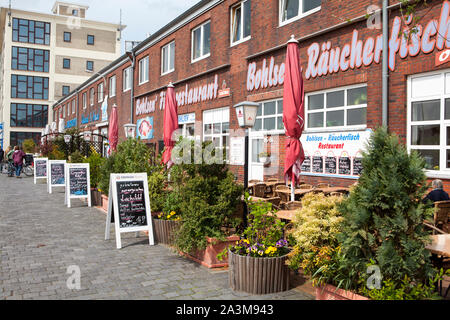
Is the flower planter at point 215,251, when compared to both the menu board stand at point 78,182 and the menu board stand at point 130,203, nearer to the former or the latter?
the menu board stand at point 130,203

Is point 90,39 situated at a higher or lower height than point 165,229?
higher

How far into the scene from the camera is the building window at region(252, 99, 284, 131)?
12234 mm

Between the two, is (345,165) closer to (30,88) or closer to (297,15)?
(297,15)

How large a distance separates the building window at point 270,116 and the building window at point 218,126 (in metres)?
1.92

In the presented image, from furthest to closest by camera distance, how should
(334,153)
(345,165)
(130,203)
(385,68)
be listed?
(334,153)
(345,165)
(385,68)
(130,203)

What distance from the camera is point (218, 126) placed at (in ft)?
50.4

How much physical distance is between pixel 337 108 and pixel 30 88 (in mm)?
51897

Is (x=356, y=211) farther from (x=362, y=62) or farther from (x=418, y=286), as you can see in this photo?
A: (x=362, y=62)

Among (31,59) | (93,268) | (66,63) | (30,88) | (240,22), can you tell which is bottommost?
(93,268)

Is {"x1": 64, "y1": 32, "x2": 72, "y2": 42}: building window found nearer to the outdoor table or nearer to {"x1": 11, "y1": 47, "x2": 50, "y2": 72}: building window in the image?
{"x1": 11, "y1": 47, "x2": 50, "y2": 72}: building window

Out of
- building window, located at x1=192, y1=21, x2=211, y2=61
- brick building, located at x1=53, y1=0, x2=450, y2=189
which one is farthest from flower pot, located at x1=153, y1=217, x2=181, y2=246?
building window, located at x1=192, y1=21, x2=211, y2=61

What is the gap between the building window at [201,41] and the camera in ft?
53.3

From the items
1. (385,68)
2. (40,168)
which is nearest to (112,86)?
(40,168)

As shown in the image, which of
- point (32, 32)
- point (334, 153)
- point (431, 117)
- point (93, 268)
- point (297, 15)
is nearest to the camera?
point (93, 268)
